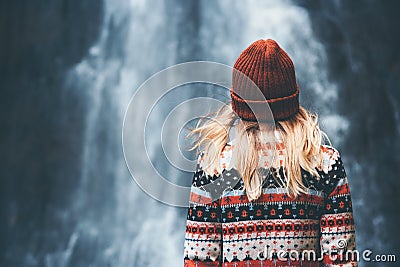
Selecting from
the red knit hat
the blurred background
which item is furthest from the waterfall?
the red knit hat

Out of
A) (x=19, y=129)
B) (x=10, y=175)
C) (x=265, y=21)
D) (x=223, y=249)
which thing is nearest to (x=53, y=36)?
(x=19, y=129)

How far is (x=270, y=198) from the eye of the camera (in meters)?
1.35

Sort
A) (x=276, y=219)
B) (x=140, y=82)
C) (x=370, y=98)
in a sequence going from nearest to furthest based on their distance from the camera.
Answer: (x=276, y=219) → (x=370, y=98) → (x=140, y=82)

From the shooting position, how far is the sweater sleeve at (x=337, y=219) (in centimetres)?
134

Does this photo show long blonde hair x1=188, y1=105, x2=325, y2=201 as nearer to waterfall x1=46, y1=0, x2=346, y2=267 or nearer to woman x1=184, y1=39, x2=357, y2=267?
woman x1=184, y1=39, x2=357, y2=267

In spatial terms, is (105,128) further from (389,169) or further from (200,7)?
(389,169)

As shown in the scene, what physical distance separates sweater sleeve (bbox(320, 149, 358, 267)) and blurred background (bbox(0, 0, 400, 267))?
121cm

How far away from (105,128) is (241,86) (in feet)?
4.85

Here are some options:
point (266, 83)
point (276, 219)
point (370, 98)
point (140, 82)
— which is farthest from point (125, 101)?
point (276, 219)

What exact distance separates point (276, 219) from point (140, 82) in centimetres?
156

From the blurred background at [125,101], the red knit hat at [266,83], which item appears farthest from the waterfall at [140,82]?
the red knit hat at [266,83]

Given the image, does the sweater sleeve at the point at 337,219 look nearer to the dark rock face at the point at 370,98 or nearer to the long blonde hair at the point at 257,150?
the long blonde hair at the point at 257,150

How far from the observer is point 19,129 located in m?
2.90
